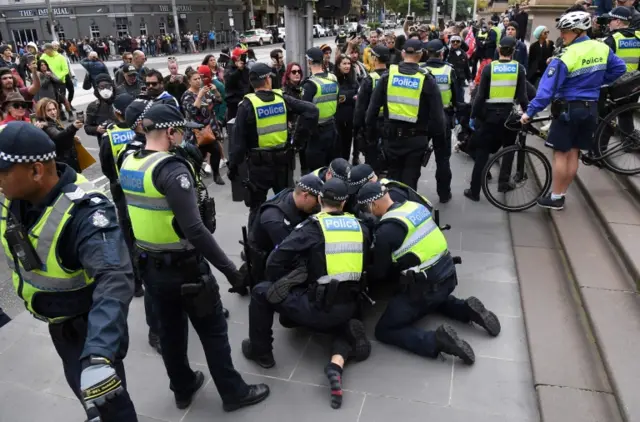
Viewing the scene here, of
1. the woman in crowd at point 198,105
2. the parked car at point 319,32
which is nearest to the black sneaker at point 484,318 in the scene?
the woman in crowd at point 198,105

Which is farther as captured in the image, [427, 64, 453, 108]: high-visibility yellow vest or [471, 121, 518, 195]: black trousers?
[427, 64, 453, 108]: high-visibility yellow vest

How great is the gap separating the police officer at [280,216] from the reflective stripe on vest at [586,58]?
303cm

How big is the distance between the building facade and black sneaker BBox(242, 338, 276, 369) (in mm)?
42448

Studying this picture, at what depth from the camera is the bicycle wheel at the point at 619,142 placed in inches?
223

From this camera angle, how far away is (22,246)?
2.18m

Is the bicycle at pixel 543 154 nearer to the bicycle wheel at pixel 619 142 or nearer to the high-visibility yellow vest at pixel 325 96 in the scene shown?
the bicycle wheel at pixel 619 142

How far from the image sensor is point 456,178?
24.9 ft

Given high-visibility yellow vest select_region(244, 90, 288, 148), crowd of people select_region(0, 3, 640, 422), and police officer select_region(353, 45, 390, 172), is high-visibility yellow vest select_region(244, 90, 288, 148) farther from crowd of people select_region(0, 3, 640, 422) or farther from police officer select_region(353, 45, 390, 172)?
police officer select_region(353, 45, 390, 172)

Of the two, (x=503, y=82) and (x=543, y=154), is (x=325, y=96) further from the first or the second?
(x=543, y=154)

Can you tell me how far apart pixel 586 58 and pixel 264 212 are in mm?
3634

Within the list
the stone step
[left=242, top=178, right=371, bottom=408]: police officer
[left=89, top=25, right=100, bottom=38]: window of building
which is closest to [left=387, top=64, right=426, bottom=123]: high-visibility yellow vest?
the stone step

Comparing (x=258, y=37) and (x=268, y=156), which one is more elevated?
(x=268, y=156)

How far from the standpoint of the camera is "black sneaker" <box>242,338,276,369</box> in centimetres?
374

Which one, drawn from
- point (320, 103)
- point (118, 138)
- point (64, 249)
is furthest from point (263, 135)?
point (64, 249)
